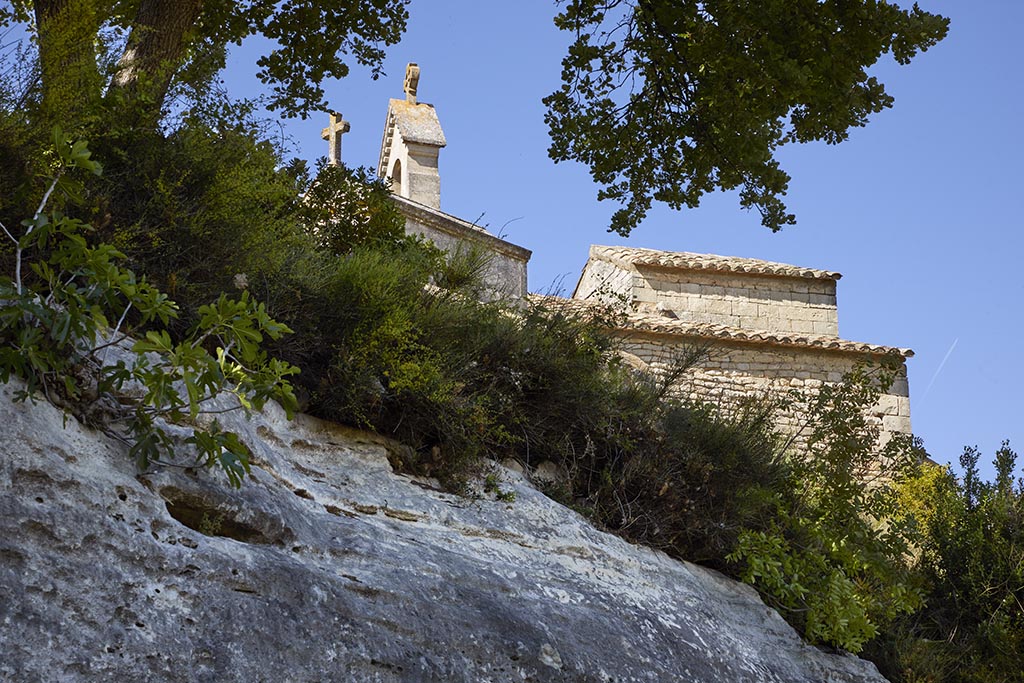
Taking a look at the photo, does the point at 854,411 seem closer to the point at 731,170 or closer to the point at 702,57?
→ the point at 731,170

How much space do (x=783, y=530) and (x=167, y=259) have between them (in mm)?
4271

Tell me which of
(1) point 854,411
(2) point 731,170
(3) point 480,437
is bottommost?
(3) point 480,437

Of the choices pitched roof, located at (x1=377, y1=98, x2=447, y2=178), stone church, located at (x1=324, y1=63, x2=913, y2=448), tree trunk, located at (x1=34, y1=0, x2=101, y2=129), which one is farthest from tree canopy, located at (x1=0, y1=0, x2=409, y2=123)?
pitched roof, located at (x1=377, y1=98, x2=447, y2=178)

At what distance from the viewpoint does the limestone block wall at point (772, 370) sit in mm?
16000

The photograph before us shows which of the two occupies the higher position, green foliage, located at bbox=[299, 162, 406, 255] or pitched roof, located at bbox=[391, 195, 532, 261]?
pitched roof, located at bbox=[391, 195, 532, 261]

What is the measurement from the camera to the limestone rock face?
358 centimetres

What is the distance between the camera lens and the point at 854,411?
743 centimetres

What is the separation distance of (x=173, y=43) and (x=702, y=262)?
13.6 m

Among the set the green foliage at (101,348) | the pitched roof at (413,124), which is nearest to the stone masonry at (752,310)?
the pitched roof at (413,124)

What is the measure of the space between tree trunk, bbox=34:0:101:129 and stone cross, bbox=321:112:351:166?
21222 mm

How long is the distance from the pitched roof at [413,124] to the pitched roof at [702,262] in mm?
6694

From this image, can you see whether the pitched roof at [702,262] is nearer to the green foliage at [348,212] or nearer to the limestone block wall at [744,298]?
the limestone block wall at [744,298]

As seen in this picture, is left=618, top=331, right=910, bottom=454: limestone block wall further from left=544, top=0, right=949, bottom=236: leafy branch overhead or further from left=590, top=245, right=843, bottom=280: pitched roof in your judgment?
left=544, top=0, right=949, bottom=236: leafy branch overhead

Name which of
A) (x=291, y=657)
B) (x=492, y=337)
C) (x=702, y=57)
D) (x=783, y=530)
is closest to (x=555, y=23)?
(x=702, y=57)
